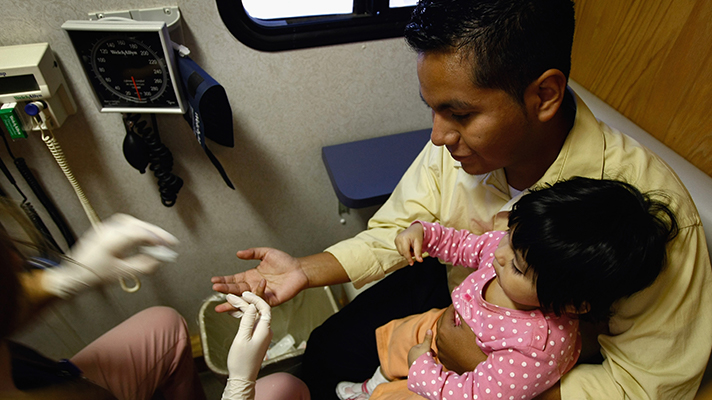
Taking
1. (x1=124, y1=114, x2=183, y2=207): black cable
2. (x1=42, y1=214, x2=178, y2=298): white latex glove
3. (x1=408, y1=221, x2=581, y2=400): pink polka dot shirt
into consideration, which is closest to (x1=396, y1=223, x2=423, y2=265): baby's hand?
(x1=408, y1=221, x2=581, y2=400): pink polka dot shirt

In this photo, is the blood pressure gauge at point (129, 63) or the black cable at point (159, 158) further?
the black cable at point (159, 158)

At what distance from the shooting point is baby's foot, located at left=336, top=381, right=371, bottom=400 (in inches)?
50.4

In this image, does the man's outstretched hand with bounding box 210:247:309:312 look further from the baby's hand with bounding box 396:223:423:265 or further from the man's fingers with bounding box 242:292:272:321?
the baby's hand with bounding box 396:223:423:265

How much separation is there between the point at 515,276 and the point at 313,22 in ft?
3.29

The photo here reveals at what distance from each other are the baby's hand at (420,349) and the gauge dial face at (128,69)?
3.12 ft

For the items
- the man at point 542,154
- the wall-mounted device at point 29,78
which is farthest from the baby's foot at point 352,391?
the wall-mounted device at point 29,78

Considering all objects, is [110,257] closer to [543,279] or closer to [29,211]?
[29,211]

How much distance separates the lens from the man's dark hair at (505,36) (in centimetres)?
83

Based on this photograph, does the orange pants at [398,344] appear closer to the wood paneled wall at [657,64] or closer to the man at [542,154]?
the man at [542,154]

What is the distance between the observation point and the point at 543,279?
838 mm

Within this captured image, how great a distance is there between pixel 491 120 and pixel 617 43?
65 cm

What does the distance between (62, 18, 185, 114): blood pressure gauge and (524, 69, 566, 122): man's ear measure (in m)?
0.92

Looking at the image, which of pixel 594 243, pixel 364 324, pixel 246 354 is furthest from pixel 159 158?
pixel 594 243

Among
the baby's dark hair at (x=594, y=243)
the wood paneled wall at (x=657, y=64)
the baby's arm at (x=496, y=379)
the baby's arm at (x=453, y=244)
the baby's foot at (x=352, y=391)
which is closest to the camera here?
the baby's dark hair at (x=594, y=243)
